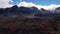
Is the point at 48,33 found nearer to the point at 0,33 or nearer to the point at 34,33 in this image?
the point at 34,33

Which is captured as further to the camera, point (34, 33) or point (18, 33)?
point (18, 33)

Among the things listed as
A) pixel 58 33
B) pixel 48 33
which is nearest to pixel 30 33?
pixel 48 33

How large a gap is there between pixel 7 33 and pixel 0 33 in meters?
5.82

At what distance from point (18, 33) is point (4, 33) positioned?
42.8 feet

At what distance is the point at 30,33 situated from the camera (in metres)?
128

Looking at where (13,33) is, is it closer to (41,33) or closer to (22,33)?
(22,33)

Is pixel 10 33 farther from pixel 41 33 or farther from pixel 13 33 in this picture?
pixel 41 33

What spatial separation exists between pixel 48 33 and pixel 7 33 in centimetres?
3423

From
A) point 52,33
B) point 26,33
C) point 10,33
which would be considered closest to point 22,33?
point 26,33

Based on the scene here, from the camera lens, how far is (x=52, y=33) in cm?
13162

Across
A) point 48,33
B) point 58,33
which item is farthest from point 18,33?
point 58,33

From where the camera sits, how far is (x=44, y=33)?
428 feet

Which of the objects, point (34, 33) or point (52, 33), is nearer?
point (34, 33)

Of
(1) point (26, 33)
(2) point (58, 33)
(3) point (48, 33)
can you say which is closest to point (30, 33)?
(1) point (26, 33)
